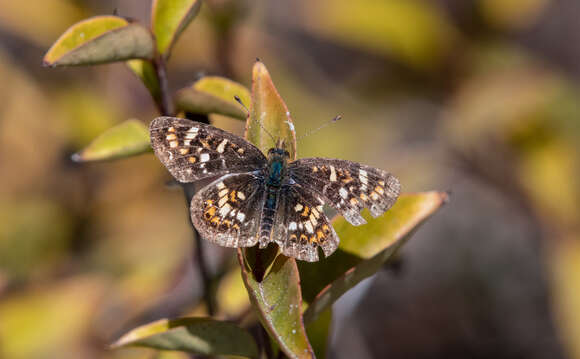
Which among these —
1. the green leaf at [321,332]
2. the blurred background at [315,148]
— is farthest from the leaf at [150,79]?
the blurred background at [315,148]

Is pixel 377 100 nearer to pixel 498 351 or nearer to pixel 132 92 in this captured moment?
pixel 132 92

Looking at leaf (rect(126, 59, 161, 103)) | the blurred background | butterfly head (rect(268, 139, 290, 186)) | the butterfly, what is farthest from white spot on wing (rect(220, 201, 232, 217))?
the blurred background

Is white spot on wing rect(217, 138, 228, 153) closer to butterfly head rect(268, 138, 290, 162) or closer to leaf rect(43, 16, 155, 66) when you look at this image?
butterfly head rect(268, 138, 290, 162)

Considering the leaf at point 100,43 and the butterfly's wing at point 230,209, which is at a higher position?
the leaf at point 100,43

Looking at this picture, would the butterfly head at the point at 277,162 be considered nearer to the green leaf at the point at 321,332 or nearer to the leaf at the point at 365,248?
the leaf at the point at 365,248

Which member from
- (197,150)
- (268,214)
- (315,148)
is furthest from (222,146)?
(315,148)

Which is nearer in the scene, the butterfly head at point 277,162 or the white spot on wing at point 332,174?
the butterfly head at point 277,162
